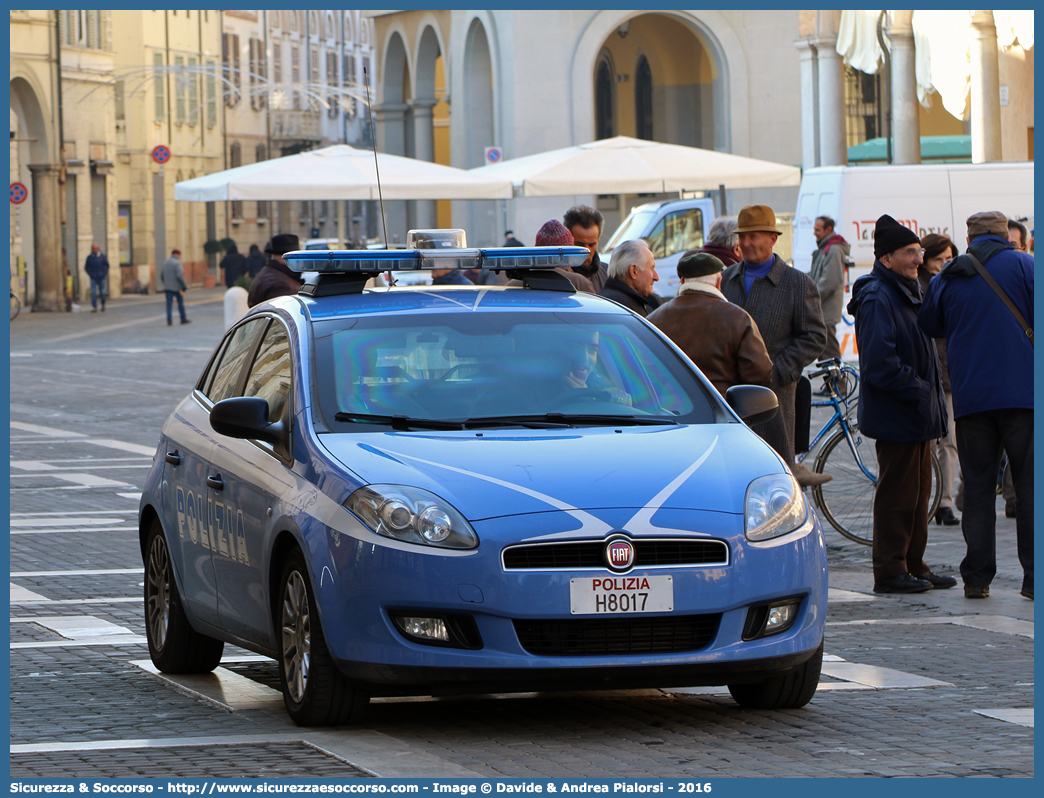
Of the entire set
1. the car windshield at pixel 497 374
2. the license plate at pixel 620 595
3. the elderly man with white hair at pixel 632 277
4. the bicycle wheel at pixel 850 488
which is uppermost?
the elderly man with white hair at pixel 632 277

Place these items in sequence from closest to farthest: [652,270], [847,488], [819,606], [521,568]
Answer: [521,568], [819,606], [652,270], [847,488]

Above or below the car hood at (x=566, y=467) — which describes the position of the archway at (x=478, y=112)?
above

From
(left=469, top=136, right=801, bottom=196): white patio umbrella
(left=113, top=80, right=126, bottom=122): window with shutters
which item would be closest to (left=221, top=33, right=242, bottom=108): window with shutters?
(left=113, top=80, right=126, bottom=122): window with shutters

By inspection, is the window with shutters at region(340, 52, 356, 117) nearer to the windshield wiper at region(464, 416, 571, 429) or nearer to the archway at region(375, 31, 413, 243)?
the archway at region(375, 31, 413, 243)

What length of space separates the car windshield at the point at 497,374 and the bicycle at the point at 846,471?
447 centimetres

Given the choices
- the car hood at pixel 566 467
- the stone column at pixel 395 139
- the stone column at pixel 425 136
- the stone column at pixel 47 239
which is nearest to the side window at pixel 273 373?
the car hood at pixel 566 467

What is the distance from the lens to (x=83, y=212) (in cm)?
5672

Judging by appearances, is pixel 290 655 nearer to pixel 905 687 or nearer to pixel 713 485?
pixel 713 485

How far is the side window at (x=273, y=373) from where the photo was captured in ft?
22.6

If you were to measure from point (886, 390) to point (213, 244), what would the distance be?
6368 centimetres

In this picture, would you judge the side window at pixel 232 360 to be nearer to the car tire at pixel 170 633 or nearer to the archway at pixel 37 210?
the car tire at pixel 170 633

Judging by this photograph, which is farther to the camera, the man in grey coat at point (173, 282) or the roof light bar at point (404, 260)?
the man in grey coat at point (173, 282)

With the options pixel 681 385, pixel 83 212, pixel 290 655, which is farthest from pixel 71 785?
pixel 83 212

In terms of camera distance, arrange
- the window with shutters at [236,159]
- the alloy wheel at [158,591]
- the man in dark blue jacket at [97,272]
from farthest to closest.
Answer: the window with shutters at [236,159]
the man in dark blue jacket at [97,272]
the alloy wheel at [158,591]
